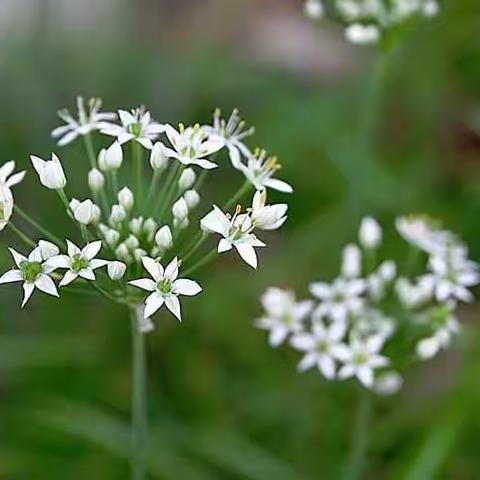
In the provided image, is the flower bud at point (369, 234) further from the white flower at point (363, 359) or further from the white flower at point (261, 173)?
the white flower at point (261, 173)

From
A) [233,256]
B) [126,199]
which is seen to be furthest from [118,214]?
[233,256]

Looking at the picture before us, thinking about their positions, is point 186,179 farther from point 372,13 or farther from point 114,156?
point 372,13

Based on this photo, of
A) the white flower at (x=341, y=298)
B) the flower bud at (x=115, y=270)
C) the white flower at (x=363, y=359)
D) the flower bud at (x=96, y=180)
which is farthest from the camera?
the white flower at (x=341, y=298)

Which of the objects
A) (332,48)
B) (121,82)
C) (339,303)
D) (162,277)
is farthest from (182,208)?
(332,48)

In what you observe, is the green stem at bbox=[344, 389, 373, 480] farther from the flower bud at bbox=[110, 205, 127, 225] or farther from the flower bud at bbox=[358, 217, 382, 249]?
the flower bud at bbox=[110, 205, 127, 225]

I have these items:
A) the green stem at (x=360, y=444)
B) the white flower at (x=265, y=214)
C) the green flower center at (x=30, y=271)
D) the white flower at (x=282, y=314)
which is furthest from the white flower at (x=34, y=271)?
the green stem at (x=360, y=444)

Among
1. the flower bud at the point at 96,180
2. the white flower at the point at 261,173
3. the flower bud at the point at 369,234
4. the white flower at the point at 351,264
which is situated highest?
the flower bud at the point at 369,234

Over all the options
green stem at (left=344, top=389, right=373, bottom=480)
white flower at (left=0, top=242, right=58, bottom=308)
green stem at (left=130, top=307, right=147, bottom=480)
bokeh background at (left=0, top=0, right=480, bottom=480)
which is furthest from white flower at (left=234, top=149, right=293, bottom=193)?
bokeh background at (left=0, top=0, right=480, bottom=480)
